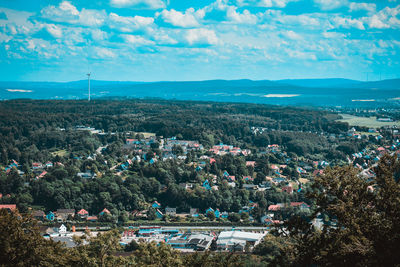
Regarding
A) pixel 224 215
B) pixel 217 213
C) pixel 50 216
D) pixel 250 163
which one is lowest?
pixel 224 215

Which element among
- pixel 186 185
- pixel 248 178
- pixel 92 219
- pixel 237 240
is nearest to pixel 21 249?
pixel 237 240

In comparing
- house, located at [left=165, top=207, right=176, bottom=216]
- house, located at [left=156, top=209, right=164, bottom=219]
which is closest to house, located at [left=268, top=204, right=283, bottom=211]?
house, located at [left=165, top=207, right=176, bottom=216]

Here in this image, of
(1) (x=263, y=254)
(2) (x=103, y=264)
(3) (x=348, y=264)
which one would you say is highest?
(3) (x=348, y=264)

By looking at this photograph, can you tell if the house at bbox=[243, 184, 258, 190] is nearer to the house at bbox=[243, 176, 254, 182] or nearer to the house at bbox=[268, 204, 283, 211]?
the house at bbox=[243, 176, 254, 182]

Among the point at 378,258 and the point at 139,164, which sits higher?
the point at 378,258

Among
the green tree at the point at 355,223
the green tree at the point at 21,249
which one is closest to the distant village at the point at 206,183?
the green tree at the point at 21,249

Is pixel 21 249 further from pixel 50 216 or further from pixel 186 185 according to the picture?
pixel 186 185

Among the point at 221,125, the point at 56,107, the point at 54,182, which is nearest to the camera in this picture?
the point at 54,182

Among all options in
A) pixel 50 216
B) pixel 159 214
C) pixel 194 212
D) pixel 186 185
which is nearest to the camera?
pixel 50 216

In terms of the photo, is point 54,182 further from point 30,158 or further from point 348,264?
point 348,264

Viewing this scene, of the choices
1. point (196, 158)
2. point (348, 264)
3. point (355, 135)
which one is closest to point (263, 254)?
point (348, 264)

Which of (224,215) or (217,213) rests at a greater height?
(217,213)
